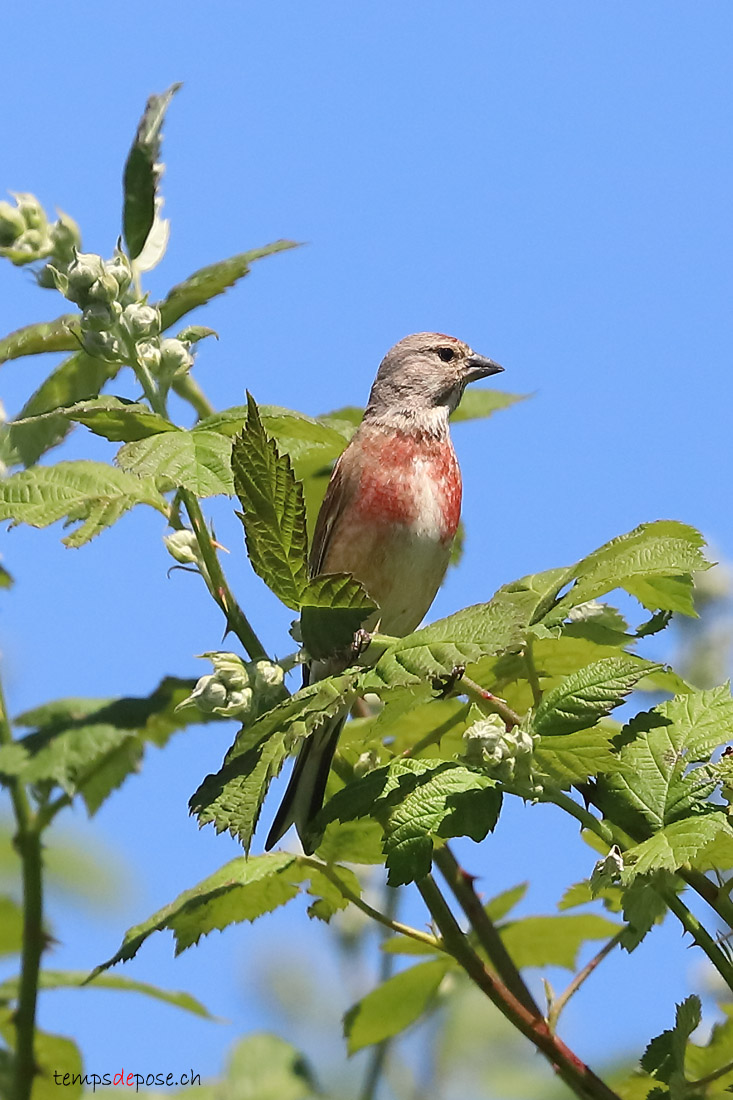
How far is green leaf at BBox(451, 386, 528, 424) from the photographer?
4891 mm

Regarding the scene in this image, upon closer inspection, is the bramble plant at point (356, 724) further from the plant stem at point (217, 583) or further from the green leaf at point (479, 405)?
the green leaf at point (479, 405)

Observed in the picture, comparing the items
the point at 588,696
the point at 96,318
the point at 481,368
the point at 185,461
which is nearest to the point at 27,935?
the point at 185,461

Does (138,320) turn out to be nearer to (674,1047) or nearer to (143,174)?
(143,174)

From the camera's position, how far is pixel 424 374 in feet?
19.4

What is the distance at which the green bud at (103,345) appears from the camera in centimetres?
313

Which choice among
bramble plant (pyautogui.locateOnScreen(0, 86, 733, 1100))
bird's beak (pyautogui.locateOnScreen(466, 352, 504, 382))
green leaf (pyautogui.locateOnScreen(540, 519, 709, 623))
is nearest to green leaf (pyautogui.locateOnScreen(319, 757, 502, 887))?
bramble plant (pyautogui.locateOnScreen(0, 86, 733, 1100))

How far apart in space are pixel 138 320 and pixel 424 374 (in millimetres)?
2875

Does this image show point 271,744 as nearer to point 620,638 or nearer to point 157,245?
point 620,638

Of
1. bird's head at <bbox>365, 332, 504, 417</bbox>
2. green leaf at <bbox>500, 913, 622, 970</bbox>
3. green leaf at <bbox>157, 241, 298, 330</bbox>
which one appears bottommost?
green leaf at <bbox>500, 913, 622, 970</bbox>

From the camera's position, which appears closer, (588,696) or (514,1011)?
(588,696)

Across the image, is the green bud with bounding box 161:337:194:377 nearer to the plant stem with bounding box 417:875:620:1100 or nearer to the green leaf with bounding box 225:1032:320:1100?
the plant stem with bounding box 417:875:620:1100

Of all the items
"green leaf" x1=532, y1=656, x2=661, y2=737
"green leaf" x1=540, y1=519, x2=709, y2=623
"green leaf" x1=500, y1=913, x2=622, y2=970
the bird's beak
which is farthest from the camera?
the bird's beak

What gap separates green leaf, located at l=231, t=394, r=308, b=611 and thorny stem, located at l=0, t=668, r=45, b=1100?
1077mm

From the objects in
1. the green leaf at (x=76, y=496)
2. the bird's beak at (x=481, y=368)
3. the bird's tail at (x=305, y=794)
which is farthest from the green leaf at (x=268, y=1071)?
the bird's beak at (x=481, y=368)
